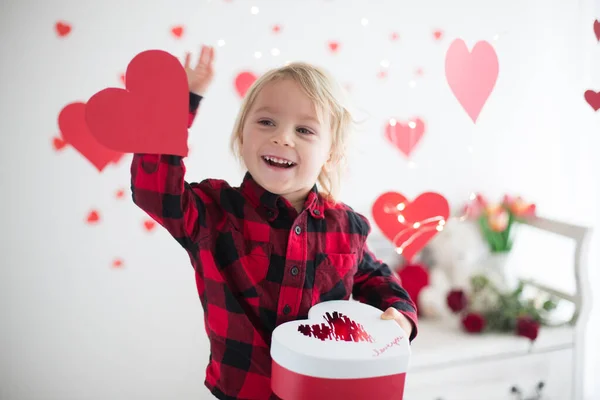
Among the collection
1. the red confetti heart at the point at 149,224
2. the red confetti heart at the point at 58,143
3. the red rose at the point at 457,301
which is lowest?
the red rose at the point at 457,301

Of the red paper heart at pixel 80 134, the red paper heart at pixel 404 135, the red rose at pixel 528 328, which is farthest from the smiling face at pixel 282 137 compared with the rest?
the red rose at pixel 528 328

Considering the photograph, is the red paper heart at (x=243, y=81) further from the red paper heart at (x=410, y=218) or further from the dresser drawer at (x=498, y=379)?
the dresser drawer at (x=498, y=379)

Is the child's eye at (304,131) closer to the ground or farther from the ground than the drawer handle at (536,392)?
farther from the ground

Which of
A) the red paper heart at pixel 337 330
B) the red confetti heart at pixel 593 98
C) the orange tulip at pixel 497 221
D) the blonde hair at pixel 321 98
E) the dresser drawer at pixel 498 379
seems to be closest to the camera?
the red paper heart at pixel 337 330

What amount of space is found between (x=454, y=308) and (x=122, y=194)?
0.99 meters

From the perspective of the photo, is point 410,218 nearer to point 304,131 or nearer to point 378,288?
point 378,288

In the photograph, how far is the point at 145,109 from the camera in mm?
621

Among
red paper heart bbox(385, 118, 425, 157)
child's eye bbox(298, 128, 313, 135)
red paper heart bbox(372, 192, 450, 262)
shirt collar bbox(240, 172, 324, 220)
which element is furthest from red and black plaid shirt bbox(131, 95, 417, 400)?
red paper heart bbox(385, 118, 425, 157)

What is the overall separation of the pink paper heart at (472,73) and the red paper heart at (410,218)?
250 mm

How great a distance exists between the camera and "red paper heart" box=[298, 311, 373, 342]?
718 mm

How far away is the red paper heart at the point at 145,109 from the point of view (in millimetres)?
610

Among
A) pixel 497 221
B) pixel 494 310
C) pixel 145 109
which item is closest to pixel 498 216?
pixel 497 221

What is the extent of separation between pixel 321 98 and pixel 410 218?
0.66 m

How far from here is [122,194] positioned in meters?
1.38
